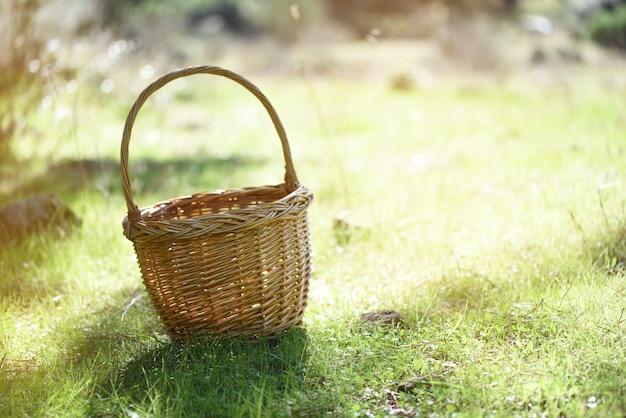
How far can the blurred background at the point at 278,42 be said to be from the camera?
490 cm

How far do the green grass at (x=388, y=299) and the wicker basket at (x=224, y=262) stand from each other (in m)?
0.09

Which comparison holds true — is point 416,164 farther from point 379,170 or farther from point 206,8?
point 206,8

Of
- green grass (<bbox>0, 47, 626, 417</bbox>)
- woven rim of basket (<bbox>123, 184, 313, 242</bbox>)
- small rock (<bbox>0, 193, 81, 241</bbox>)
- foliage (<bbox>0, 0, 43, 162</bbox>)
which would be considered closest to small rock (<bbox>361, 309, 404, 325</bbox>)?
green grass (<bbox>0, 47, 626, 417</bbox>)

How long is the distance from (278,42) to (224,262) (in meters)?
13.9

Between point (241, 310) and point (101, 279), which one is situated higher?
point (241, 310)

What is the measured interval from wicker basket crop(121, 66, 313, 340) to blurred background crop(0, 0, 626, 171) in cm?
175

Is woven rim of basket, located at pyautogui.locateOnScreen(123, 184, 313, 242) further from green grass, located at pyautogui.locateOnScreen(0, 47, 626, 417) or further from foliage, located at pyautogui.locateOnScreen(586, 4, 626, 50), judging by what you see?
foliage, located at pyautogui.locateOnScreen(586, 4, 626, 50)

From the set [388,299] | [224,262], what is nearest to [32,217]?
[224,262]

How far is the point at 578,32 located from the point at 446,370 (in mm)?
9818

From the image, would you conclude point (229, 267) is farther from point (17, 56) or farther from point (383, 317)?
point (17, 56)

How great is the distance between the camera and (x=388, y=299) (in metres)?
2.84

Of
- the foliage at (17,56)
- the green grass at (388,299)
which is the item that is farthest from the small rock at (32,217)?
the foliage at (17,56)

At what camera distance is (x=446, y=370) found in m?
2.22

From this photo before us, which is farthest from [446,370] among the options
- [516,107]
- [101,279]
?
[516,107]
